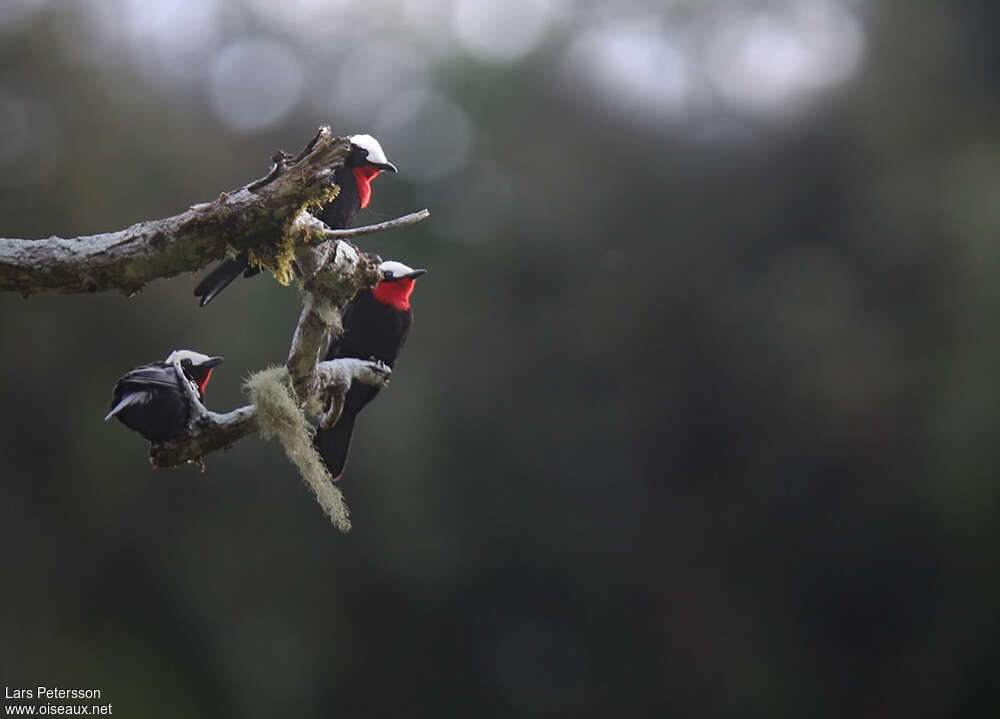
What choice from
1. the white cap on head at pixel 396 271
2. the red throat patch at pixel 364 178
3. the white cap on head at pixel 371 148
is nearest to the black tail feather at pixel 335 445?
the white cap on head at pixel 396 271

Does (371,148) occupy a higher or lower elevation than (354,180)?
higher

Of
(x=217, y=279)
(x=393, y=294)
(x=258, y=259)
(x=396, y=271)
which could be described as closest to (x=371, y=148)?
(x=396, y=271)

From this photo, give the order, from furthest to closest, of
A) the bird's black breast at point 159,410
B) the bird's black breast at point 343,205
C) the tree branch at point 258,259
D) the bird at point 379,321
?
the bird at point 379,321
the bird's black breast at point 343,205
the bird's black breast at point 159,410
the tree branch at point 258,259

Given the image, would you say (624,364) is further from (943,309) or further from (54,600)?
(54,600)

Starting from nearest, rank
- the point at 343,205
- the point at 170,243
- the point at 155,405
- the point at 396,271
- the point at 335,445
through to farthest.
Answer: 1. the point at 170,243
2. the point at 155,405
3. the point at 343,205
4. the point at 335,445
5. the point at 396,271

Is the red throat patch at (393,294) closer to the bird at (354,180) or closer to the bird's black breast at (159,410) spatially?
the bird at (354,180)

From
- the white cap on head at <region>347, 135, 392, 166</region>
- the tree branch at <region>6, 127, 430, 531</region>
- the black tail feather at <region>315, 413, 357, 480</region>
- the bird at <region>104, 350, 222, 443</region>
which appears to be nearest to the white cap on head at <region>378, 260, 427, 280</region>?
the white cap on head at <region>347, 135, 392, 166</region>

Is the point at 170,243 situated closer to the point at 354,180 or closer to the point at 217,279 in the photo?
the point at 217,279

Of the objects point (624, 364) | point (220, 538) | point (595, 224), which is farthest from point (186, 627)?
point (595, 224)
